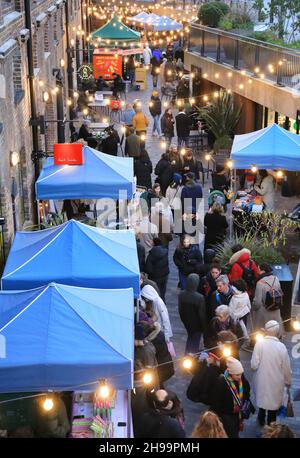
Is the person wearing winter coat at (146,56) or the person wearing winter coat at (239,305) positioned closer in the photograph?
the person wearing winter coat at (239,305)

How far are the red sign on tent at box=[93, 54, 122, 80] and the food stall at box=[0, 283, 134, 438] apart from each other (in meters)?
22.2

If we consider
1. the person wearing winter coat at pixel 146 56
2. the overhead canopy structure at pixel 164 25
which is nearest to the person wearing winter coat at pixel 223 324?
the person wearing winter coat at pixel 146 56

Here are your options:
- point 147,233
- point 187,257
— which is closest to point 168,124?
point 147,233

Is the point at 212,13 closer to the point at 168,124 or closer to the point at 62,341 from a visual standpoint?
the point at 168,124

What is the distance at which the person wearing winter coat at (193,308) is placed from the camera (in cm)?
981

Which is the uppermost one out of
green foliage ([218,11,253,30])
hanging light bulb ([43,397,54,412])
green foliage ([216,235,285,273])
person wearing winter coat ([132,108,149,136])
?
green foliage ([218,11,253,30])

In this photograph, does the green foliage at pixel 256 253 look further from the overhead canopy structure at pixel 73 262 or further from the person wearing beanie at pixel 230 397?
the person wearing beanie at pixel 230 397

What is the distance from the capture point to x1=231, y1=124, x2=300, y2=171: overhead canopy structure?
48.3ft

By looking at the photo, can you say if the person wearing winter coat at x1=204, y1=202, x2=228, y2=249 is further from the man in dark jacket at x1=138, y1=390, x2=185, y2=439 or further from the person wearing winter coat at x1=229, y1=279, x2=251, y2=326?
the man in dark jacket at x1=138, y1=390, x2=185, y2=439

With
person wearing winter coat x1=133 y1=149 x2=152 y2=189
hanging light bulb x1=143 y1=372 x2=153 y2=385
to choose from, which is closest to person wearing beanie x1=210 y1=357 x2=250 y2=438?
hanging light bulb x1=143 y1=372 x2=153 y2=385

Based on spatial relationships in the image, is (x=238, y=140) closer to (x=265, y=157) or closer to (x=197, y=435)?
(x=265, y=157)

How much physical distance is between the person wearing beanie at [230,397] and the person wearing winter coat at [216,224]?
501 centimetres

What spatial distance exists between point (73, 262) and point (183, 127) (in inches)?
504

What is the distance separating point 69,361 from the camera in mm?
7227
